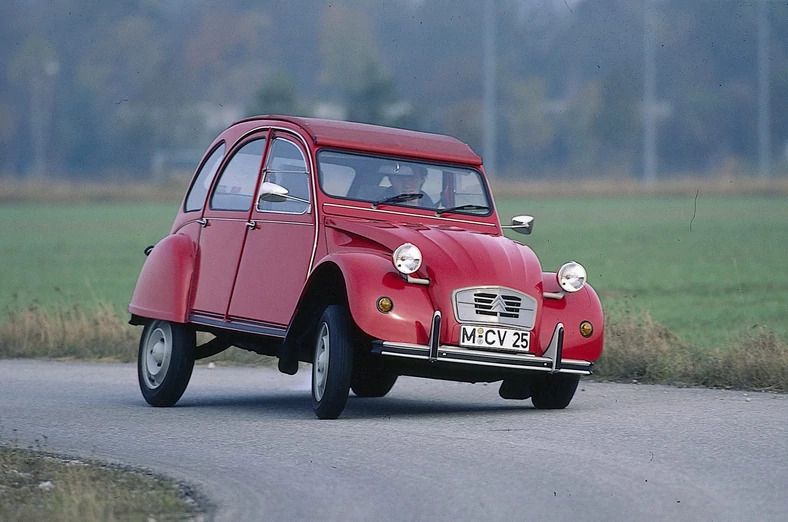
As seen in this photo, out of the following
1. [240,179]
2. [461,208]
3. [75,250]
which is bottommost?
[75,250]

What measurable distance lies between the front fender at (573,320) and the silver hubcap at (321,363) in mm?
1498

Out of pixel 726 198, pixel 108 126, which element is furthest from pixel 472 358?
pixel 108 126

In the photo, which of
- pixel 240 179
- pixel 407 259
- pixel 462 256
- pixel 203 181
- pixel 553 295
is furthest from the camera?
pixel 203 181

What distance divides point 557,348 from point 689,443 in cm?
157

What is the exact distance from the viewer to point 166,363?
460 inches

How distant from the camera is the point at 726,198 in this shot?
63219mm

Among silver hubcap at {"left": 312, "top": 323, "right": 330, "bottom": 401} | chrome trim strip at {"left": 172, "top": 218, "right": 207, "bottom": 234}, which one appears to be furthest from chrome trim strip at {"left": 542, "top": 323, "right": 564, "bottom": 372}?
chrome trim strip at {"left": 172, "top": 218, "right": 207, "bottom": 234}

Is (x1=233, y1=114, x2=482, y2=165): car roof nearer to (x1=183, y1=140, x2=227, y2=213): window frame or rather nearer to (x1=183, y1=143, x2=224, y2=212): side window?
(x1=183, y1=140, x2=227, y2=213): window frame

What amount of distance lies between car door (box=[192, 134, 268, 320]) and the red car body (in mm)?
14

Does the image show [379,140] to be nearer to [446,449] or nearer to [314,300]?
[314,300]

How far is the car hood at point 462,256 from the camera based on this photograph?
9.91m

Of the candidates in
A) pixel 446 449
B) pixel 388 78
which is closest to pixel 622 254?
pixel 446 449

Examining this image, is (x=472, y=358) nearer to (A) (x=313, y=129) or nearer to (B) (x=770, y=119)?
(A) (x=313, y=129)

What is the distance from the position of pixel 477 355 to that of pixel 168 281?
3190 millimetres
